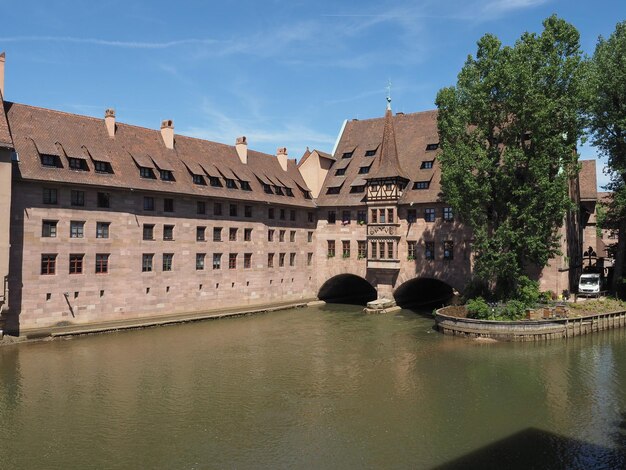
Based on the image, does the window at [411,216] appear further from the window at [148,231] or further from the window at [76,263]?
the window at [76,263]

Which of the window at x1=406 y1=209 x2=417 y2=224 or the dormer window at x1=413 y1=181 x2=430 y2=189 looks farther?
the dormer window at x1=413 y1=181 x2=430 y2=189

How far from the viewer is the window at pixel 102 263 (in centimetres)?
3922

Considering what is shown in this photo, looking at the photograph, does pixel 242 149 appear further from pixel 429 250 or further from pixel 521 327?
pixel 521 327

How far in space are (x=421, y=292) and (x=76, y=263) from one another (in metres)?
36.1

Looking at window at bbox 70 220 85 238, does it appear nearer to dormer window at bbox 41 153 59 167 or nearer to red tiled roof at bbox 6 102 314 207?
red tiled roof at bbox 6 102 314 207

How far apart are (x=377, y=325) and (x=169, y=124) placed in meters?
25.8

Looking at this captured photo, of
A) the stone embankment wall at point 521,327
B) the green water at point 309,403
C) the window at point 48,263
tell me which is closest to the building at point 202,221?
the window at point 48,263

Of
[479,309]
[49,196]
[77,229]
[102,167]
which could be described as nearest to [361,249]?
[479,309]

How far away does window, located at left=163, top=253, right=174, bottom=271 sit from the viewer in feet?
142

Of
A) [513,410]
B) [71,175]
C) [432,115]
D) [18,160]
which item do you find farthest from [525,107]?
[18,160]

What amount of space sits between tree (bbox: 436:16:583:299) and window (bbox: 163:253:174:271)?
23460 mm

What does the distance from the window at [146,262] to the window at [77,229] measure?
17.0 feet

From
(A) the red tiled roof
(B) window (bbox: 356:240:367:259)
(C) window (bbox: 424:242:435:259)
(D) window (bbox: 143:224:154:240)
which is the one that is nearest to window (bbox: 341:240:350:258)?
(B) window (bbox: 356:240:367:259)

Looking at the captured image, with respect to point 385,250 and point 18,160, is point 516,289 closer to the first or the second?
point 385,250
